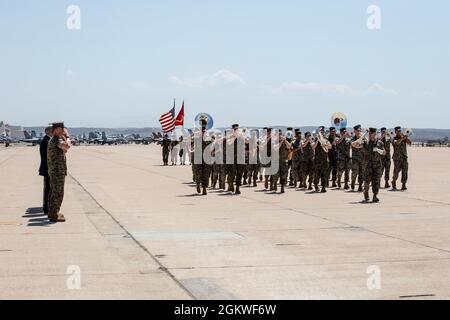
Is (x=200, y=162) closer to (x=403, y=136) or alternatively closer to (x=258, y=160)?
(x=258, y=160)

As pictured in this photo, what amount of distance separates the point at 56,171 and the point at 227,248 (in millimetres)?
4610

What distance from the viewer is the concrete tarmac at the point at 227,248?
7.56 m

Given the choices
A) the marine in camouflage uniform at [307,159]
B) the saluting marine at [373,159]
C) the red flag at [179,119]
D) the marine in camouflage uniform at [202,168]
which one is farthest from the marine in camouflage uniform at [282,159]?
the red flag at [179,119]

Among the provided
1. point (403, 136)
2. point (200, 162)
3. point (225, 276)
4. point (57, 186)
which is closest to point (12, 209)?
point (57, 186)

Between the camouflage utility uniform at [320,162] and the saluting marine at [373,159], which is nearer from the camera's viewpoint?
the saluting marine at [373,159]

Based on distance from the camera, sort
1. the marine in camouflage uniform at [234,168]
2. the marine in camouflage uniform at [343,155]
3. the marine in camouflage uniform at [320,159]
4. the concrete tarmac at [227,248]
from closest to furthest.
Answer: the concrete tarmac at [227,248] < the marine in camouflage uniform at [234,168] < the marine in camouflage uniform at [320,159] < the marine in camouflage uniform at [343,155]

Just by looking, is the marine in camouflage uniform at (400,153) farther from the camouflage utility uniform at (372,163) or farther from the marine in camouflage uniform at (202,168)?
the marine in camouflage uniform at (202,168)

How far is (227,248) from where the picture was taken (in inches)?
404

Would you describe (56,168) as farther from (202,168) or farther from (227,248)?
(202,168)

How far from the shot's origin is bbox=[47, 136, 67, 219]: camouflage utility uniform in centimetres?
1331

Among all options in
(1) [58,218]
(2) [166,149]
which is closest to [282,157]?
(1) [58,218]

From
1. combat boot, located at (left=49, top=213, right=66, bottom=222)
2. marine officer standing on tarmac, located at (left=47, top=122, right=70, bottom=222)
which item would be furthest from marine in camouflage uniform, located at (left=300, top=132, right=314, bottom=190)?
combat boot, located at (left=49, top=213, right=66, bottom=222)

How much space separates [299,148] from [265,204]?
212 inches
